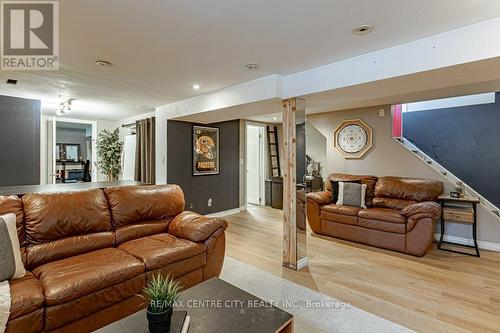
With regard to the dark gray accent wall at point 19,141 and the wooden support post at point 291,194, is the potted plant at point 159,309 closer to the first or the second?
the wooden support post at point 291,194

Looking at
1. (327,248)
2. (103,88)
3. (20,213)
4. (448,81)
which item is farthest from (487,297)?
(103,88)

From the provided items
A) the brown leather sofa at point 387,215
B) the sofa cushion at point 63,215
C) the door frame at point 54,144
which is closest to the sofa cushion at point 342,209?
the brown leather sofa at point 387,215

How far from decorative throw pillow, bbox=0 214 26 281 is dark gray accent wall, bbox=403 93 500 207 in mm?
6126

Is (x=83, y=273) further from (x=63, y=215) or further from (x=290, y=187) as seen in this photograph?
(x=290, y=187)

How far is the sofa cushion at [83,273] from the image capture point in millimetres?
1642

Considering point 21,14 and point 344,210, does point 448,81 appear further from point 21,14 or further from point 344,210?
point 21,14

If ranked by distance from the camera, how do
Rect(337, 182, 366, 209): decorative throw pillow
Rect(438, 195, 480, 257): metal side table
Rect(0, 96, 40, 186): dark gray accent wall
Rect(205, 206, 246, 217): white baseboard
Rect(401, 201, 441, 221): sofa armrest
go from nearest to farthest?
Rect(401, 201, 441, 221): sofa armrest, Rect(438, 195, 480, 257): metal side table, Rect(0, 96, 40, 186): dark gray accent wall, Rect(337, 182, 366, 209): decorative throw pillow, Rect(205, 206, 246, 217): white baseboard

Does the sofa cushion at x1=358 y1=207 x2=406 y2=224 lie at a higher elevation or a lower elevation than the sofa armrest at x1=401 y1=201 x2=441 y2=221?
lower

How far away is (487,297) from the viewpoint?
7.80 ft

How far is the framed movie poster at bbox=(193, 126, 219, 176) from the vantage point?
16.9ft

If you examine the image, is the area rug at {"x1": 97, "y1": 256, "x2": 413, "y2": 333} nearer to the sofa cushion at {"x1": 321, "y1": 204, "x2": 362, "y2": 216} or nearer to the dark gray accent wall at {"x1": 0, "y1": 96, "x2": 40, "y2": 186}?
the sofa cushion at {"x1": 321, "y1": 204, "x2": 362, "y2": 216}

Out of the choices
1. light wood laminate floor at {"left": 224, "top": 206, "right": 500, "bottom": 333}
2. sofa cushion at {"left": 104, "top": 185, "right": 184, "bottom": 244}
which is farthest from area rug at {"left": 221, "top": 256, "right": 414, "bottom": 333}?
sofa cushion at {"left": 104, "top": 185, "right": 184, "bottom": 244}

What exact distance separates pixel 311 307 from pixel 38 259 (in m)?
2.34

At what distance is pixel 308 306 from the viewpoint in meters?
2.25
